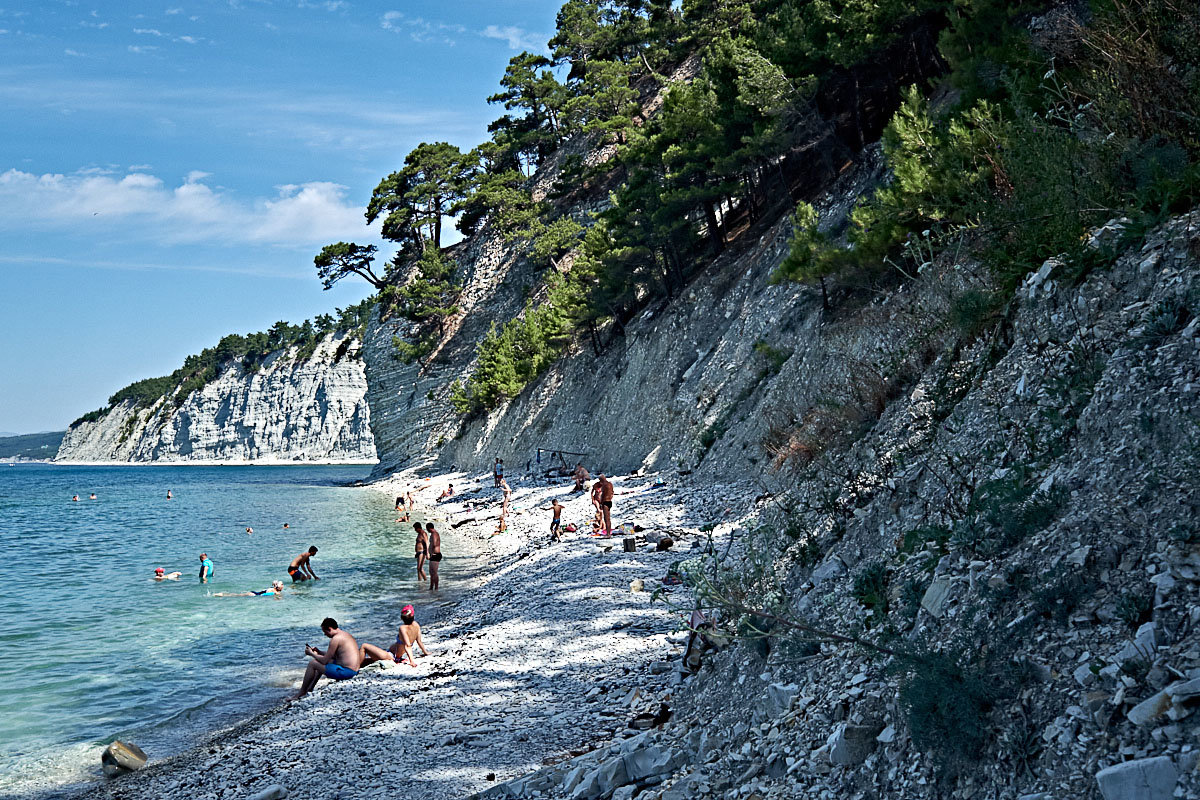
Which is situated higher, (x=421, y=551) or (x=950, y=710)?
(x=950, y=710)

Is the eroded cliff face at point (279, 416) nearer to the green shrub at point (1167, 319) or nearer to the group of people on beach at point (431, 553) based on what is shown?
the group of people on beach at point (431, 553)

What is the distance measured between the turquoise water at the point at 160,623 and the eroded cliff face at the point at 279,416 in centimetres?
8210

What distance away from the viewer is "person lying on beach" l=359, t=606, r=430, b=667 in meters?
11.5

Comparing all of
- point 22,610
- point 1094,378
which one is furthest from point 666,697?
point 22,610

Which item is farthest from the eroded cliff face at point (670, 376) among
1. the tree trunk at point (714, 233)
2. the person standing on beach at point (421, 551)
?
the person standing on beach at point (421, 551)

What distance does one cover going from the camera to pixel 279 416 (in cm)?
12031

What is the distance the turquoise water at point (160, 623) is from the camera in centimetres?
1099

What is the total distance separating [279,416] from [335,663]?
119m

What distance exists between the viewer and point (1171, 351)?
453cm

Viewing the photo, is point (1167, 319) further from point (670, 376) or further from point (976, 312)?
point (670, 376)

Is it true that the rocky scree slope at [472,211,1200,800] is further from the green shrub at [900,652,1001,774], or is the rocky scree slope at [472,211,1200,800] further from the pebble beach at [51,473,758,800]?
the pebble beach at [51,473,758,800]

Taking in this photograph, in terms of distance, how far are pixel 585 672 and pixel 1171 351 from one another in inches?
262

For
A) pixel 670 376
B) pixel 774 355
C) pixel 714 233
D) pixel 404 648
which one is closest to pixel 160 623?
pixel 404 648

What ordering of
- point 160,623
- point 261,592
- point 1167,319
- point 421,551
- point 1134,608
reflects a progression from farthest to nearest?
1. point 261,592
2. point 421,551
3. point 160,623
4. point 1167,319
5. point 1134,608
